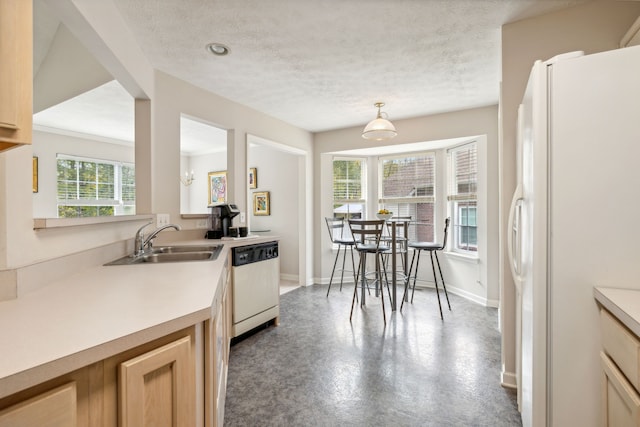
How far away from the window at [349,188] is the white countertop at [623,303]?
12.5ft

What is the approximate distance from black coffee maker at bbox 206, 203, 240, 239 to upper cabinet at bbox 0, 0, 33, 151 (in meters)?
2.05

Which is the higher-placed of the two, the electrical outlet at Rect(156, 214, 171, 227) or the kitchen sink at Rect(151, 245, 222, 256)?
the electrical outlet at Rect(156, 214, 171, 227)

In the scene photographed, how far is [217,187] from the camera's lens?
6254 mm

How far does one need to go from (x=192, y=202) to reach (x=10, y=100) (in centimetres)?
623

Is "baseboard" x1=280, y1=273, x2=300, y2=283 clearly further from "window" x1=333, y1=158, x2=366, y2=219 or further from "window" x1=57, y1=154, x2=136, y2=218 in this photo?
"window" x1=57, y1=154, x2=136, y2=218

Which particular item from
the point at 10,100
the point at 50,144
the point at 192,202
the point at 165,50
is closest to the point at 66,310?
the point at 10,100

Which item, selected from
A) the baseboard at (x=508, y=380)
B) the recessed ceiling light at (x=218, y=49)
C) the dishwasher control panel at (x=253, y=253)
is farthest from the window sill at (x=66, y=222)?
the baseboard at (x=508, y=380)

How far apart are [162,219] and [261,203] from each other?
2628 millimetres

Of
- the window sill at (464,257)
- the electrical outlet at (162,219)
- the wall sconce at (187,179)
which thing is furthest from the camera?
the wall sconce at (187,179)

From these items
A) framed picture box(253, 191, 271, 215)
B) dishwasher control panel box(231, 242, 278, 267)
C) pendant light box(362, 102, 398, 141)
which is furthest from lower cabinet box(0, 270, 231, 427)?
framed picture box(253, 191, 271, 215)

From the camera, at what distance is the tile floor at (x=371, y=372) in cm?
170

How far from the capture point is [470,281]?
12.7 feet

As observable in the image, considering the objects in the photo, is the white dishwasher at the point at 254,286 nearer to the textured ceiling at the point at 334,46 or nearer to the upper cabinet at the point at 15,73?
the textured ceiling at the point at 334,46

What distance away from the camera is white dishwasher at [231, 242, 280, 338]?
8.41 feet
